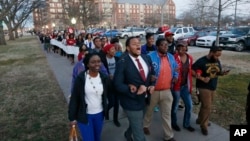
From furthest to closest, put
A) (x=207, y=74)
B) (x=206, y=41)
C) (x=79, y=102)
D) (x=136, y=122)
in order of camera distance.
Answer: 1. (x=206, y=41)
2. (x=207, y=74)
3. (x=136, y=122)
4. (x=79, y=102)

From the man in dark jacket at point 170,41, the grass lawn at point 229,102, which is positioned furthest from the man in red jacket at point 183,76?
the grass lawn at point 229,102

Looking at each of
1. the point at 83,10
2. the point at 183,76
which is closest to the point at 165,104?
the point at 183,76

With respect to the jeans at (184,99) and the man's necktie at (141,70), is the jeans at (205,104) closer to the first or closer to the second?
the jeans at (184,99)

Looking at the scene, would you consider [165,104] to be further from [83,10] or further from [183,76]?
[83,10]

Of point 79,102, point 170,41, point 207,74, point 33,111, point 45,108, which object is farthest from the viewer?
point 45,108

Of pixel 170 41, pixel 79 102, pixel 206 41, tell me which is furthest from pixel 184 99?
pixel 206 41

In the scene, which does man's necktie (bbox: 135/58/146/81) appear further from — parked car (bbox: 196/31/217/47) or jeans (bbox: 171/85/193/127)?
parked car (bbox: 196/31/217/47)

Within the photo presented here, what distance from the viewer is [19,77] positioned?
10906 mm

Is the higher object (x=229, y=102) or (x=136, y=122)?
(x=136, y=122)

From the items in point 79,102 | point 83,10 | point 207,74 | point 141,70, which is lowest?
point 79,102

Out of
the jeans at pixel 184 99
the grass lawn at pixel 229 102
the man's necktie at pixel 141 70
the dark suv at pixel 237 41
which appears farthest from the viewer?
the dark suv at pixel 237 41

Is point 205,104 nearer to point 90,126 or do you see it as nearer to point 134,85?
point 134,85

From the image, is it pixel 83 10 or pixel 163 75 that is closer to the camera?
pixel 163 75

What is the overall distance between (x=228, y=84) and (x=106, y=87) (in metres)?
5.81
